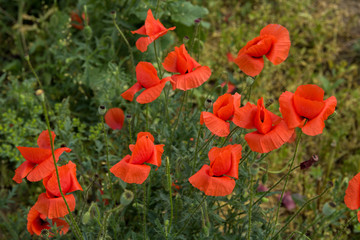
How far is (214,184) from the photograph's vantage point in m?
1.20

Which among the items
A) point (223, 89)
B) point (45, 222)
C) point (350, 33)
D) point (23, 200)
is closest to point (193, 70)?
point (223, 89)

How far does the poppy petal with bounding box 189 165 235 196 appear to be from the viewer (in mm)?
1182

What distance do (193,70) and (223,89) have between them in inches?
11.3

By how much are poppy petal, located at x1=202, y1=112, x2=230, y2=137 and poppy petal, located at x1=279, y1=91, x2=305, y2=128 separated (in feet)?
0.61

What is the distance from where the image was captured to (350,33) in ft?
11.7

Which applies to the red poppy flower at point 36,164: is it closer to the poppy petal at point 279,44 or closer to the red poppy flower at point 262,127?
the red poppy flower at point 262,127

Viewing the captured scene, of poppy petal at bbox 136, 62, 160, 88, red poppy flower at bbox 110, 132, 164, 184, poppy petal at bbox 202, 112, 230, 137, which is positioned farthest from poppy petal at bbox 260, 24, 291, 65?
red poppy flower at bbox 110, 132, 164, 184

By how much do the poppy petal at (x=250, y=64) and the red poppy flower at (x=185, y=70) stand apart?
0.12 meters

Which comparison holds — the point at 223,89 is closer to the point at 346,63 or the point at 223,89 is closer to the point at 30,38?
the point at 346,63

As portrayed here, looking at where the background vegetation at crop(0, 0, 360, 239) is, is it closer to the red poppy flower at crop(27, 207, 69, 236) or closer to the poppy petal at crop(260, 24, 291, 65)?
the red poppy flower at crop(27, 207, 69, 236)

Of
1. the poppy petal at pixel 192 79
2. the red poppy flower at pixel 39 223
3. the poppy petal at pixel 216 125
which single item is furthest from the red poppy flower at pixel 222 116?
the red poppy flower at pixel 39 223

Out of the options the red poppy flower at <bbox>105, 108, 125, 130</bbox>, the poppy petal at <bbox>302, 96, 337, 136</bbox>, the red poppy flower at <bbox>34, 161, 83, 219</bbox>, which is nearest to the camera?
the poppy petal at <bbox>302, 96, 337, 136</bbox>

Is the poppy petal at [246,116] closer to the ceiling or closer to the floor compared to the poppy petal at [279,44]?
closer to the floor

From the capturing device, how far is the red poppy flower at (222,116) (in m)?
1.26
